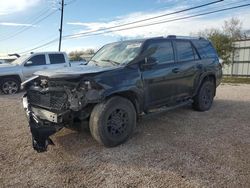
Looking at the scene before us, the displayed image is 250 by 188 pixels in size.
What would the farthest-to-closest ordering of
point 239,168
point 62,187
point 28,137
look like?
point 28,137
point 239,168
point 62,187

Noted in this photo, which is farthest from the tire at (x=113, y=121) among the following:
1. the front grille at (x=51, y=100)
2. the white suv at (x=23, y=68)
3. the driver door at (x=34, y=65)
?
the driver door at (x=34, y=65)

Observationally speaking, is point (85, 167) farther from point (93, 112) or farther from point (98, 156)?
point (93, 112)

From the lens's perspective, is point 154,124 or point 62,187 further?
point 154,124

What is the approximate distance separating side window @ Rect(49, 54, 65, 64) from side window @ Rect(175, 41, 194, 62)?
762cm

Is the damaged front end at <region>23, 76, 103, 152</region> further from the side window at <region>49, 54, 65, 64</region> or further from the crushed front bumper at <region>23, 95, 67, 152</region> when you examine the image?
the side window at <region>49, 54, 65, 64</region>

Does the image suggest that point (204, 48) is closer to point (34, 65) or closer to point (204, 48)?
point (204, 48)

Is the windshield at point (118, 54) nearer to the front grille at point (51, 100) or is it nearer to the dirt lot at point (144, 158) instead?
Result: the front grille at point (51, 100)

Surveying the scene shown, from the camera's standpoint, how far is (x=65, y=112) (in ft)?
13.0

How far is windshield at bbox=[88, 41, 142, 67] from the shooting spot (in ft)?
15.8

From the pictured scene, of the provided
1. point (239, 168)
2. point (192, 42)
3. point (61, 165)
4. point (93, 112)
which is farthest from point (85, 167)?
point (192, 42)

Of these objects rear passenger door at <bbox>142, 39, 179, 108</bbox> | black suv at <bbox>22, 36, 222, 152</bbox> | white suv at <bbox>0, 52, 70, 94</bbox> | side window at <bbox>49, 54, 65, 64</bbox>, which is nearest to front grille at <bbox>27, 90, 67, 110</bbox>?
black suv at <bbox>22, 36, 222, 152</bbox>

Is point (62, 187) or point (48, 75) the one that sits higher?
point (48, 75)

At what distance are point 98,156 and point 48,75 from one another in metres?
1.60

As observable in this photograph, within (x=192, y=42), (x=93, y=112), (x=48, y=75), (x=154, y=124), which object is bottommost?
(x=154, y=124)
